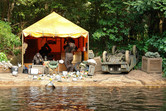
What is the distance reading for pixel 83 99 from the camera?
35.2 feet

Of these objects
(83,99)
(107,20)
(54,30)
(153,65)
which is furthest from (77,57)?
(83,99)

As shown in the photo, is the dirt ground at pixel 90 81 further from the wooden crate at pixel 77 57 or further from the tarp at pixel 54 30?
the wooden crate at pixel 77 57

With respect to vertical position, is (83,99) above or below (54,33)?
below

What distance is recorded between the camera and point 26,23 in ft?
83.4

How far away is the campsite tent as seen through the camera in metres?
17.6

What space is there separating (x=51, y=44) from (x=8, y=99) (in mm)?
11574

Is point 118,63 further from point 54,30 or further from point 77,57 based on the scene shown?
point 54,30

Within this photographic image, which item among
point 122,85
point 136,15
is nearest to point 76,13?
point 136,15

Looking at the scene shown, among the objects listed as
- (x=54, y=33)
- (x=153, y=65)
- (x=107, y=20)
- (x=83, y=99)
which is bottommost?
(x=83, y=99)

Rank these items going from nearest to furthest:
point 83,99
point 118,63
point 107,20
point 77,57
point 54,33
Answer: point 83,99 → point 118,63 → point 54,33 → point 77,57 → point 107,20

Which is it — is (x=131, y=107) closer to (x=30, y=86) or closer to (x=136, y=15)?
(x=30, y=86)

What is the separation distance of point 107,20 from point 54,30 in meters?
4.51

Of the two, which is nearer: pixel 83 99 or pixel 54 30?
pixel 83 99

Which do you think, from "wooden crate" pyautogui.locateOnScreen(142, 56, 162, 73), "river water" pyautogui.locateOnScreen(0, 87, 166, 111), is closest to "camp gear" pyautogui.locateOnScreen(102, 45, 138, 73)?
"wooden crate" pyautogui.locateOnScreen(142, 56, 162, 73)
